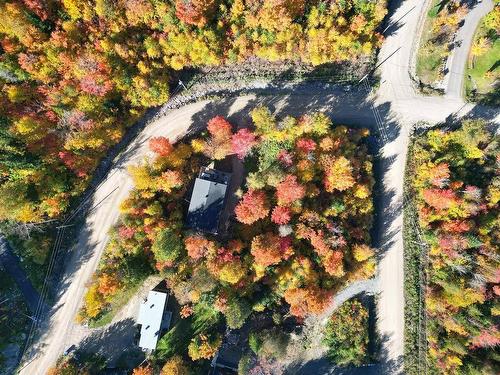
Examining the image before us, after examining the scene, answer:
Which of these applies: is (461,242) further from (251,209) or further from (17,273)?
(17,273)

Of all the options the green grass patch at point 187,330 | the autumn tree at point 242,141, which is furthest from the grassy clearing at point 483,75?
the green grass patch at point 187,330

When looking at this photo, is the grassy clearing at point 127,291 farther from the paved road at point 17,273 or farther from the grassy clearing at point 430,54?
the grassy clearing at point 430,54

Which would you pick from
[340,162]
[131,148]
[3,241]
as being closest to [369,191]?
[340,162]

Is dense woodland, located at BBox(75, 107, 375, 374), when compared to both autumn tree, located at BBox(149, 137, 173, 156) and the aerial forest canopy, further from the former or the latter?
A: the aerial forest canopy

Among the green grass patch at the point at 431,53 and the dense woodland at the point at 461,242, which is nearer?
the dense woodland at the point at 461,242

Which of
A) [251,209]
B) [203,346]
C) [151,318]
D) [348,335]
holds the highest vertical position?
[251,209]

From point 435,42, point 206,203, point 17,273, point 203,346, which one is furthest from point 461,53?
point 17,273
